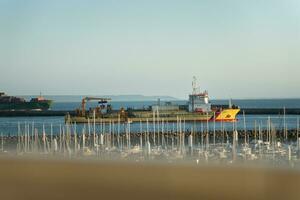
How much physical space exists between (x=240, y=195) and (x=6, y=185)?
1.07 metres

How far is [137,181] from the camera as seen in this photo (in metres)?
2.47

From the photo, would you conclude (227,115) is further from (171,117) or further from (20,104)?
(20,104)

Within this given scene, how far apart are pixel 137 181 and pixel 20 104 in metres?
43.7

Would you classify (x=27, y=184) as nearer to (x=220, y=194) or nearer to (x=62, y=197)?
(x=62, y=197)

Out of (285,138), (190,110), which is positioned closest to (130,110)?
(190,110)

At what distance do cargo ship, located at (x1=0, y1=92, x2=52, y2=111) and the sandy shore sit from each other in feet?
137

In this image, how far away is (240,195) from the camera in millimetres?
2240

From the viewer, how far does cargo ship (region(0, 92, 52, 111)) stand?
44.6 metres

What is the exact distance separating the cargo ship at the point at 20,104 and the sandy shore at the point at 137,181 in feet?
137

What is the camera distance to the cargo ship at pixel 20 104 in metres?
44.6

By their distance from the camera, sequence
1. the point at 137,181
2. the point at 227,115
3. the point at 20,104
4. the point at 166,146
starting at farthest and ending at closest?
the point at 20,104
the point at 227,115
the point at 166,146
the point at 137,181

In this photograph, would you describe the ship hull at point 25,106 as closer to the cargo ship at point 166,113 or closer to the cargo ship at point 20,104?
the cargo ship at point 20,104

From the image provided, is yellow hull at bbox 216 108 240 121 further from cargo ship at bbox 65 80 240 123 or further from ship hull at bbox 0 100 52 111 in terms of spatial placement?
ship hull at bbox 0 100 52 111

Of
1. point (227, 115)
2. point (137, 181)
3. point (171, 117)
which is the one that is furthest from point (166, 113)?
point (137, 181)
